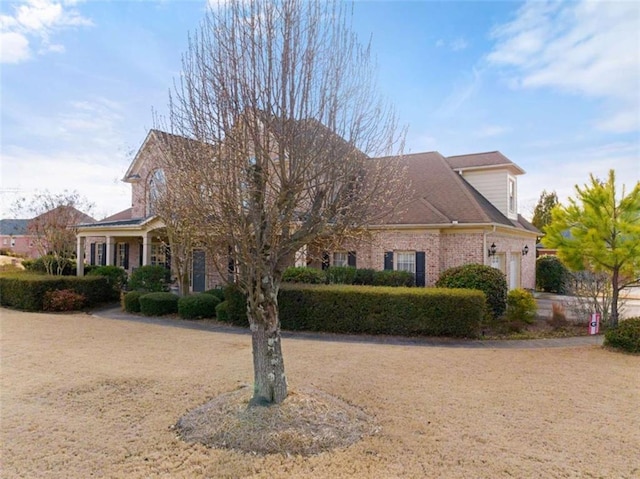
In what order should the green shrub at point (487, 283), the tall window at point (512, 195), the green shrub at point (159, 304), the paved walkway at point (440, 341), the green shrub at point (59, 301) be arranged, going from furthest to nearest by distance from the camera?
1. the tall window at point (512, 195)
2. the green shrub at point (59, 301)
3. the green shrub at point (159, 304)
4. the green shrub at point (487, 283)
5. the paved walkway at point (440, 341)

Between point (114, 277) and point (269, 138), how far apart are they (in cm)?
1621

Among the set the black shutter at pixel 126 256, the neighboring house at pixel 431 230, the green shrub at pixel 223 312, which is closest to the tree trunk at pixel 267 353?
the neighboring house at pixel 431 230

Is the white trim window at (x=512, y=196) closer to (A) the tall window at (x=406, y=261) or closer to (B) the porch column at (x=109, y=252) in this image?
(A) the tall window at (x=406, y=261)

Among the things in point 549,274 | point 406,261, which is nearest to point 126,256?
point 406,261

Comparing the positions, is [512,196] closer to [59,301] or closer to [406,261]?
[406,261]

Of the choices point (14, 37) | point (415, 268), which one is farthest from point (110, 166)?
point (415, 268)

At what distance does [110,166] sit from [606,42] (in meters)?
21.9

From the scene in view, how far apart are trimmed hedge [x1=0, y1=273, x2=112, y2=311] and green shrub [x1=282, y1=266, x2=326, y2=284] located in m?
7.96

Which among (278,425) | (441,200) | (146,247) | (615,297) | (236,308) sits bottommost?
(278,425)

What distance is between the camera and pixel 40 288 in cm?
1426

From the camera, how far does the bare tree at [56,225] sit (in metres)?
20.8

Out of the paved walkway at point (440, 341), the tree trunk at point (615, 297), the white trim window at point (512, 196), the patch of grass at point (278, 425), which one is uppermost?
the white trim window at point (512, 196)

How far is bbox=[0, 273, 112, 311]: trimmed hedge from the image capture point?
1427 cm

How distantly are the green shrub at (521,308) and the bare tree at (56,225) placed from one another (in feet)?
69.2
